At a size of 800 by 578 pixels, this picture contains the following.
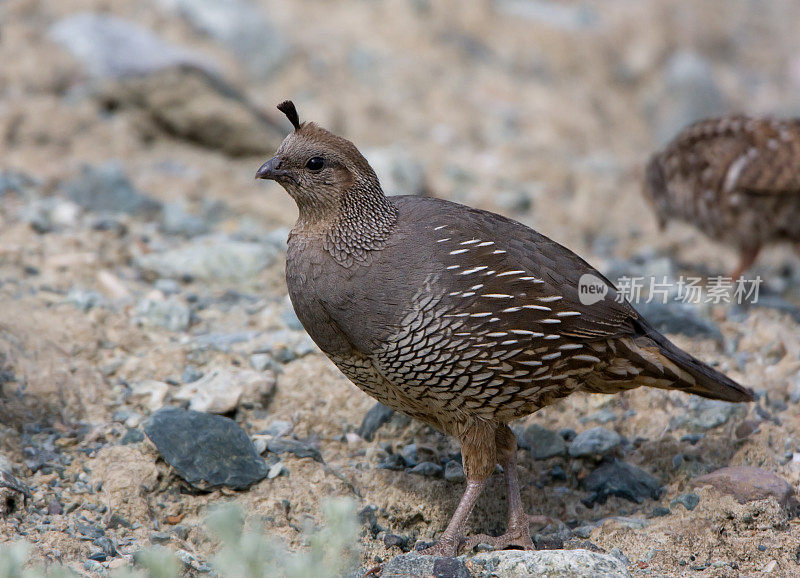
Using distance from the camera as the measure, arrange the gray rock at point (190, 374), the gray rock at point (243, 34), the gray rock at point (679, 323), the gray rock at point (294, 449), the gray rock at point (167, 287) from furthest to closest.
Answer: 1. the gray rock at point (243, 34)
2. the gray rock at point (167, 287)
3. the gray rock at point (679, 323)
4. the gray rock at point (190, 374)
5. the gray rock at point (294, 449)

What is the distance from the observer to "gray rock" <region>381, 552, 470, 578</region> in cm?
405

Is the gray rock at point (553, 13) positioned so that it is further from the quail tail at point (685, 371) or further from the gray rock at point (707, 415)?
the quail tail at point (685, 371)

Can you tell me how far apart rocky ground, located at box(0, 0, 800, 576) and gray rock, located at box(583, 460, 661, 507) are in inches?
0.5

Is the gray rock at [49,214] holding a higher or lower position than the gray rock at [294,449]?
higher

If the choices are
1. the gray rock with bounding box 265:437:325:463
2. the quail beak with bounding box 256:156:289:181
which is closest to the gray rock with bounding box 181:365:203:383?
the gray rock with bounding box 265:437:325:463

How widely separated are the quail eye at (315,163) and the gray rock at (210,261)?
2.31 metres

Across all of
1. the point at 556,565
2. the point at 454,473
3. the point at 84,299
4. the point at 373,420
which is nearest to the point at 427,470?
the point at 454,473

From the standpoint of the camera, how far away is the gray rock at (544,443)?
5.49 meters

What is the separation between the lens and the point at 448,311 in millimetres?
4441

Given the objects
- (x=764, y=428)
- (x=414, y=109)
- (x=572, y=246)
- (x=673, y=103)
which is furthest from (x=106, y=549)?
(x=673, y=103)

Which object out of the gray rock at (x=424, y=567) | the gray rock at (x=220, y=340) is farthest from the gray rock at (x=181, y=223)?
the gray rock at (x=424, y=567)

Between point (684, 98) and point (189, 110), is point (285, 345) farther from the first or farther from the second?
point (684, 98)

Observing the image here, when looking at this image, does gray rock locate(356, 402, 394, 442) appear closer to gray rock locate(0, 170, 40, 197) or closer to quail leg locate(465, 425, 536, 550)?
quail leg locate(465, 425, 536, 550)

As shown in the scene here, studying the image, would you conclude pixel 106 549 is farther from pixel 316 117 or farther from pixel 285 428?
pixel 316 117
